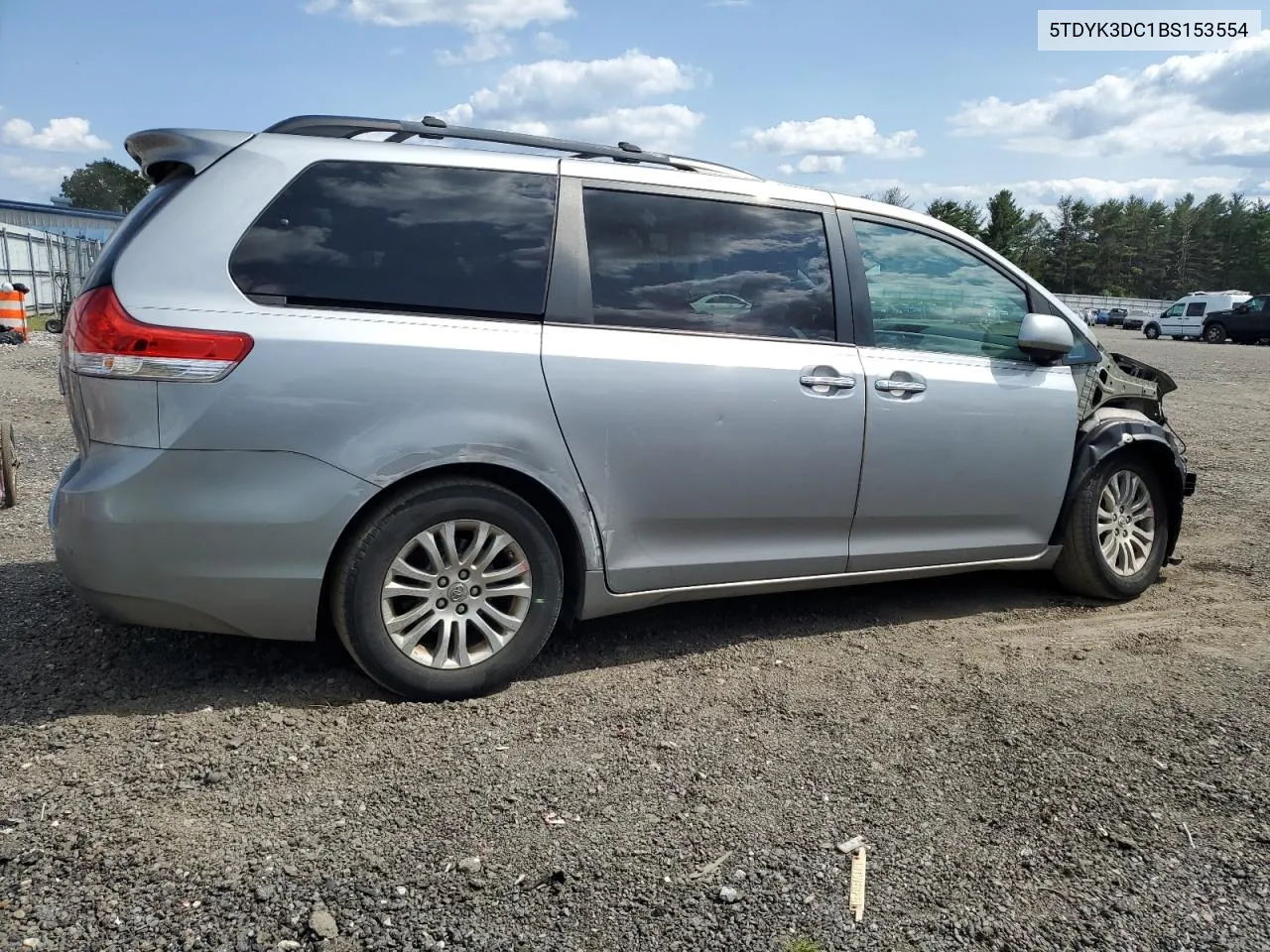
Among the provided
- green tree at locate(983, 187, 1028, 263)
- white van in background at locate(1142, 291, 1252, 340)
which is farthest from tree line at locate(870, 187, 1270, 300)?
white van in background at locate(1142, 291, 1252, 340)

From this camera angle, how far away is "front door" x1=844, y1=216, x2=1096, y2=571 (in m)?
4.12

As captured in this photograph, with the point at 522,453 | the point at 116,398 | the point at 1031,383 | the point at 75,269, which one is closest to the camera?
the point at 116,398

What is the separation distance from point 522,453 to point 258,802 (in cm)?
134

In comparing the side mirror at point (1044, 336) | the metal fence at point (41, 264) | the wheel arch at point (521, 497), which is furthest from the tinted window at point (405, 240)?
the metal fence at point (41, 264)

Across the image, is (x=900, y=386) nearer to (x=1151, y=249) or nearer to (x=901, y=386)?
(x=901, y=386)

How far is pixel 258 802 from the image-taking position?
2768mm

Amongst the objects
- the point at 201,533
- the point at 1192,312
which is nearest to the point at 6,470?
the point at 201,533

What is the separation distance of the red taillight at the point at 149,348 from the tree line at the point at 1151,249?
Result: 305 ft

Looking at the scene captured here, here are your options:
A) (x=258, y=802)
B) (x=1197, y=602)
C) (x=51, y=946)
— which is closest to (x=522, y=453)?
(x=258, y=802)

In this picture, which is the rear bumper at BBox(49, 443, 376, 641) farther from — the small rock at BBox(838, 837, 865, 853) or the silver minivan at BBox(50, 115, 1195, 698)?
the small rock at BBox(838, 837, 865, 853)

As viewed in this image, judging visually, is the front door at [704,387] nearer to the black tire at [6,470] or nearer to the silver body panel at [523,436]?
the silver body panel at [523,436]

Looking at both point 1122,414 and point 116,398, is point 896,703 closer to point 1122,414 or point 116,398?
point 1122,414

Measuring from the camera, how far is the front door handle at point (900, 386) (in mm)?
4051

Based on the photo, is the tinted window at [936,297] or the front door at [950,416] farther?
the tinted window at [936,297]
